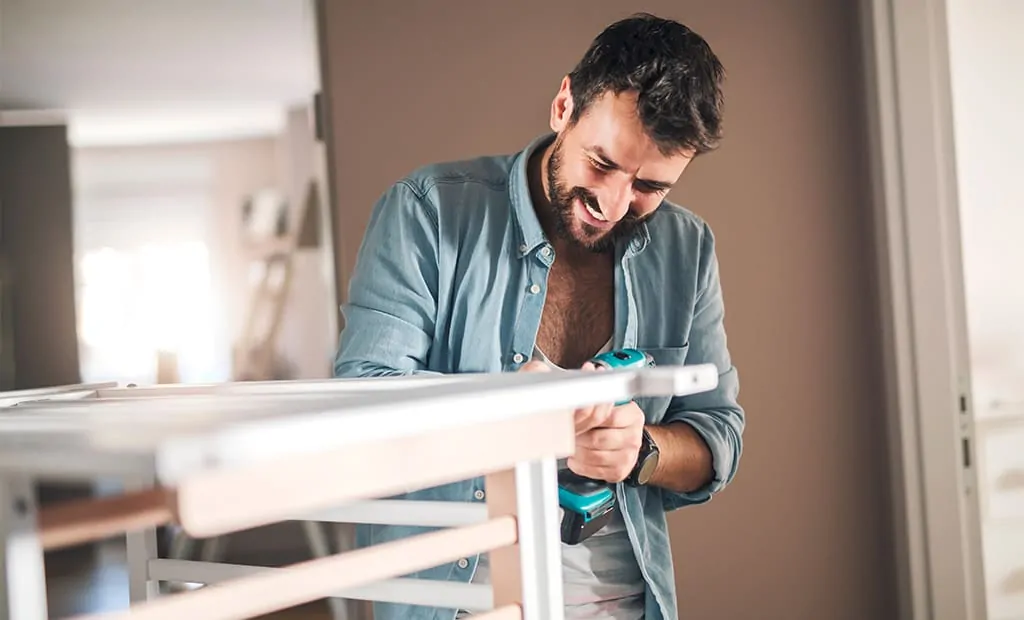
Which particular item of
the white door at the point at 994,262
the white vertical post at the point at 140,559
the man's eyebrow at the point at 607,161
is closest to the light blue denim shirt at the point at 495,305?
the man's eyebrow at the point at 607,161

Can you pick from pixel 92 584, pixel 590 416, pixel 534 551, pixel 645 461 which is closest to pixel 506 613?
pixel 534 551

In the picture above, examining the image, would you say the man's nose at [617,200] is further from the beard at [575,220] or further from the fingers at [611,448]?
the fingers at [611,448]

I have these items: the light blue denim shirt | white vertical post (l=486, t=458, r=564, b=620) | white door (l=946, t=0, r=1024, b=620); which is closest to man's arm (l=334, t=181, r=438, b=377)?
the light blue denim shirt

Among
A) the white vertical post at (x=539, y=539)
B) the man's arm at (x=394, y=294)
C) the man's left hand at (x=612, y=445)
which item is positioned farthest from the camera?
the man's arm at (x=394, y=294)

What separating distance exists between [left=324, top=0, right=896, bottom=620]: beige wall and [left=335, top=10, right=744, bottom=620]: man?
0.40 metres

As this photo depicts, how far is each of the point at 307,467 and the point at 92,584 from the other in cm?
195

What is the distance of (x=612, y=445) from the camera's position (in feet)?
3.11

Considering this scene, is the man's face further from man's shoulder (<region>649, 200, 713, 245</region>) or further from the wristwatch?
the wristwatch

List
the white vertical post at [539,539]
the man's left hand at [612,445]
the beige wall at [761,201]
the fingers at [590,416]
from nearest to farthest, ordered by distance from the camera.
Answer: the white vertical post at [539,539] < the fingers at [590,416] < the man's left hand at [612,445] < the beige wall at [761,201]

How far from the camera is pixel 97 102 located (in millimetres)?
2119

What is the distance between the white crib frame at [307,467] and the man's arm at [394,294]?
26 cm

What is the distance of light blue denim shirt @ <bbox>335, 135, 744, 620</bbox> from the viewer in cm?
113

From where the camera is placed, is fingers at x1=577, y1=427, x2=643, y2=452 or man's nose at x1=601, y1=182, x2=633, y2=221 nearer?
fingers at x1=577, y1=427, x2=643, y2=452

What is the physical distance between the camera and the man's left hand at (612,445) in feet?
3.08
